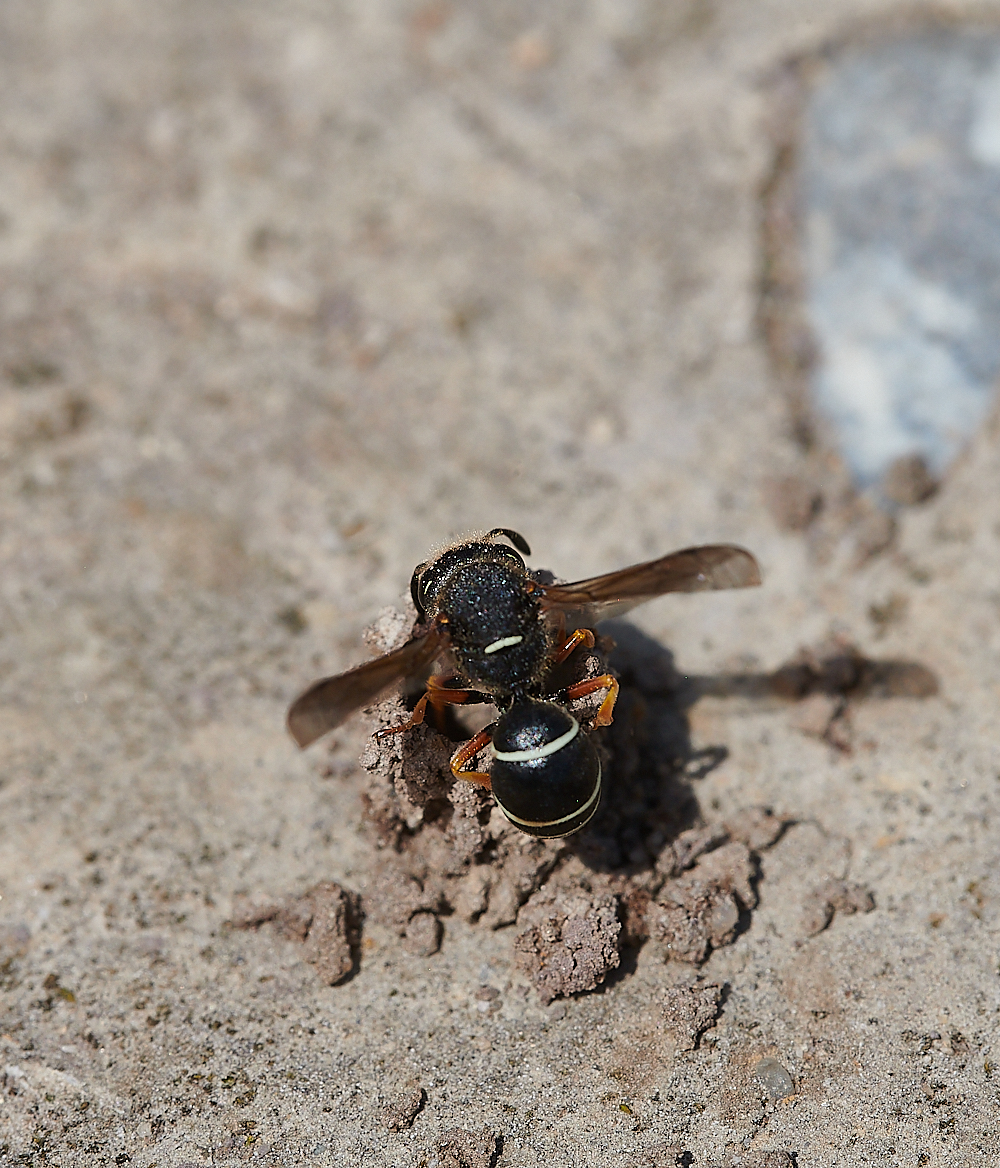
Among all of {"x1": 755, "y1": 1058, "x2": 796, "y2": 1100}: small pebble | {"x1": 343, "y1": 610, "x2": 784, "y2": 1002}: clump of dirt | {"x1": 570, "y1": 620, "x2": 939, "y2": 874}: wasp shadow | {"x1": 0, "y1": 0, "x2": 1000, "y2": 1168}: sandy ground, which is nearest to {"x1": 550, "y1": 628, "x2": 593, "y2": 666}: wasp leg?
{"x1": 343, "y1": 610, "x2": 784, "y2": 1002}: clump of dirt

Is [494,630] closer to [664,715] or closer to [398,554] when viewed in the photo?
[664,715]

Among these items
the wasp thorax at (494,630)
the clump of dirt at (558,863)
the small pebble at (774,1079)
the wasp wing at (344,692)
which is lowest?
the small pebble at (774,1079)

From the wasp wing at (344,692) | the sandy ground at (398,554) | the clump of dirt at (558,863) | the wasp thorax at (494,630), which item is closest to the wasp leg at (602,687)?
the clump of dirt at (558,863)

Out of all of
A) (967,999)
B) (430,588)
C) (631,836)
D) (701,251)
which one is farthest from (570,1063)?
(701,251)

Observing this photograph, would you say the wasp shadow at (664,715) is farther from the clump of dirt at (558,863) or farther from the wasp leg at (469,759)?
the wasp leg at (469,759)

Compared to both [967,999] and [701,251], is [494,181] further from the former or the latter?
[967,999]

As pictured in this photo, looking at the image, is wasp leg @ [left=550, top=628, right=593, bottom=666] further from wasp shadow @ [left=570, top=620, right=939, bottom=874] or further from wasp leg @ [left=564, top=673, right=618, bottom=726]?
wasp shadow @ [left=570, top=620, right=939, bottom=874]
